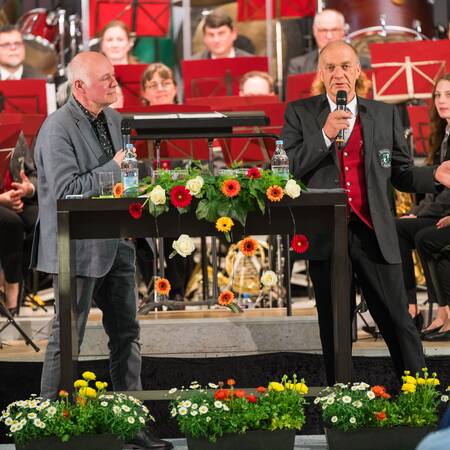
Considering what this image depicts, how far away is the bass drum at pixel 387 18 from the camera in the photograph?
9547 millimetres

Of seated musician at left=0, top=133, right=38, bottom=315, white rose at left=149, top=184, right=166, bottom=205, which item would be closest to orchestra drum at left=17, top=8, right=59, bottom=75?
seated musician at left=0, top=133, right=38, bottom=315

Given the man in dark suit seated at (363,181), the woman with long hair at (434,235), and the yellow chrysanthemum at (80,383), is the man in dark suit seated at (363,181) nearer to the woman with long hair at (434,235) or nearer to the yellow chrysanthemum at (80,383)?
the yellow chrysanthemum at (80,383)

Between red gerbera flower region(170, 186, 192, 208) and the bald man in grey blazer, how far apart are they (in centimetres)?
35

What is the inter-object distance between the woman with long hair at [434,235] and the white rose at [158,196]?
2.18 meters

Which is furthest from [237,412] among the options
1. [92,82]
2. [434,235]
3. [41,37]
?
[41,37]

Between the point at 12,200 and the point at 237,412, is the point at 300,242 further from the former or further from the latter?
the point at 12,200

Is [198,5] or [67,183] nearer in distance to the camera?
[67,183]

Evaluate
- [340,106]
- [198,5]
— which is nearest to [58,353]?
[340,106]

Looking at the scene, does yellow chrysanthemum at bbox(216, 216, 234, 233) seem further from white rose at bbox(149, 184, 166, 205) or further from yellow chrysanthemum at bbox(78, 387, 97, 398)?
yellow chrysanthemum at bbox(78, 387, 97, 398)

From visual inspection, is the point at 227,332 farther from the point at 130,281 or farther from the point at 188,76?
the point at 188,76

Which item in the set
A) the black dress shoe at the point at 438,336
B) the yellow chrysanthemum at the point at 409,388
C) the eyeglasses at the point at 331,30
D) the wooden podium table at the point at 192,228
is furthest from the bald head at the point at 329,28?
the yellow chrysanthemum at the point at 409,388

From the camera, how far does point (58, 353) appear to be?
4172 mm

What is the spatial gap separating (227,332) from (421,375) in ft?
3.81

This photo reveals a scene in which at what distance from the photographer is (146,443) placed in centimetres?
426
